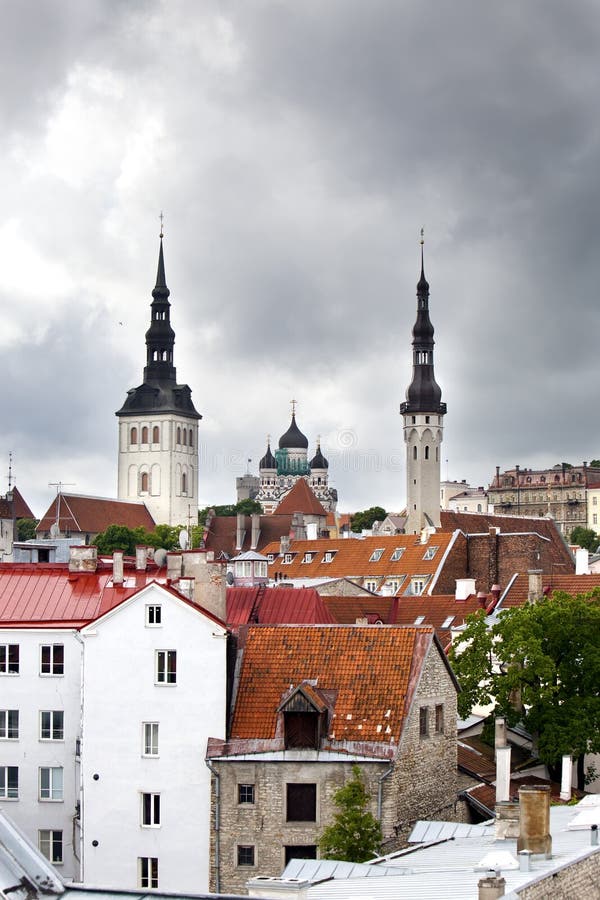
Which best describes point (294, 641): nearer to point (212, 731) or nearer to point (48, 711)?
point (212, 731)

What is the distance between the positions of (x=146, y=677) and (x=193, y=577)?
493cm

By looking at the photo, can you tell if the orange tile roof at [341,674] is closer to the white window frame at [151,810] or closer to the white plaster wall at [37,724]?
the white window frame at [151,810]

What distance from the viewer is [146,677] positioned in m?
41.0

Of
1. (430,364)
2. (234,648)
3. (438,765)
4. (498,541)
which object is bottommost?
(438,765)

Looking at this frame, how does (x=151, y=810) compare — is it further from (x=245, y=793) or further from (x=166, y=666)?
(x=166, y=666)

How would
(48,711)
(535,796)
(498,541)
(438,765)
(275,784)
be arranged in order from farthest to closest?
(498,541), (48,711), (438,765), (275,784), (535,796)

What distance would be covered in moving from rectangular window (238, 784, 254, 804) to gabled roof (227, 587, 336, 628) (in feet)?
52.1

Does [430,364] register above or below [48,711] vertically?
above

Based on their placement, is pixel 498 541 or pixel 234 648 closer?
pixel 234 648

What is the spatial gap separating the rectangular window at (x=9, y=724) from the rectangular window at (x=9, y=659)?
1155 mm

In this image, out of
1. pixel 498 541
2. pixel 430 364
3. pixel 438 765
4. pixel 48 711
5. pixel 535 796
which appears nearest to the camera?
pixel 535 796

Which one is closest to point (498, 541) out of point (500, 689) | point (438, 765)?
point (500, 689)

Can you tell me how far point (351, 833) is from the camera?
118 ft

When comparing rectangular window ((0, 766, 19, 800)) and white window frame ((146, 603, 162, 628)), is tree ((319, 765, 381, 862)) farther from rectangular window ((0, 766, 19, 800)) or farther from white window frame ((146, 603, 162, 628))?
rectangular window ((0, 766, 19, 800))
